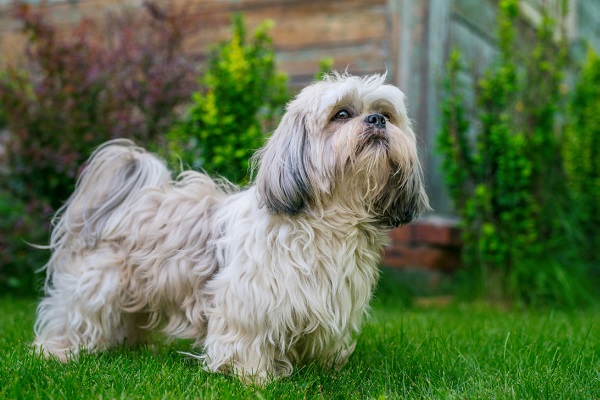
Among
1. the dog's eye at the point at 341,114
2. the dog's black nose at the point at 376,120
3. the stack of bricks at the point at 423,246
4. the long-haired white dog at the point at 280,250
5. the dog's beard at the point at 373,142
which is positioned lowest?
the stack of bricks at the point at 423,246

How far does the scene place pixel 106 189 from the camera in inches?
145

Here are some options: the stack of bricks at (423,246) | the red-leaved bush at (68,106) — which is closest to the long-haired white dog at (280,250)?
the red-leaved bush at (68,106)

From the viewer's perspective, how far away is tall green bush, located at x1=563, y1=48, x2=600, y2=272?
242 inches

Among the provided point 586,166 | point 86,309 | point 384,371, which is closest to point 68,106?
point 86,309

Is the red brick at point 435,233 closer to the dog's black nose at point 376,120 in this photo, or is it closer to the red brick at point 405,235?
the red brick at point 405,235

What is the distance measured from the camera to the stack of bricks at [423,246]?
6.26 meters

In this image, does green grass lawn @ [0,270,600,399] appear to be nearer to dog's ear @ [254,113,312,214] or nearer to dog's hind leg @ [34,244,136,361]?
dog's hind leg @ [34,244,136,361]

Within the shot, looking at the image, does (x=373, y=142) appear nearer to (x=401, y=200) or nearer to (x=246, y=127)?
(x=401, y=200)

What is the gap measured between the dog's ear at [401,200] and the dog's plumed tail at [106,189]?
1.29 m

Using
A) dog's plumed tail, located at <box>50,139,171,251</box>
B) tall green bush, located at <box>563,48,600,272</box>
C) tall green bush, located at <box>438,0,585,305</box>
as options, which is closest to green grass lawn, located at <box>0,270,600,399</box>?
dog's plumed tail, located at <box>50,139,171,251</box>

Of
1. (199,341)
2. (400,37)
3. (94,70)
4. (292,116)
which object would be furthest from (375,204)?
(400,37)

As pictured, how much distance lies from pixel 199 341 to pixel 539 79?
383 centimetres

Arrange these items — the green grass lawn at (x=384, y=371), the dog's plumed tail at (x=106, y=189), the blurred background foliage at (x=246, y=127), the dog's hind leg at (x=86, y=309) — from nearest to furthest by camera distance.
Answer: the green grass lawn at (x=384, y=371), the dog's hind leg at (x=86, y=309), the dog's plumed tail at (x=106, y=189), the blurred background foliage at (x=246, y=127)

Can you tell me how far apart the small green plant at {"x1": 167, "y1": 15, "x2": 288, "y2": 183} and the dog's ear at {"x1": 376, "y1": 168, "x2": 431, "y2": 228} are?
1.92 m
